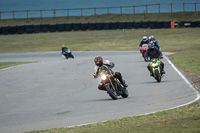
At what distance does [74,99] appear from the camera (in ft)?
44.0

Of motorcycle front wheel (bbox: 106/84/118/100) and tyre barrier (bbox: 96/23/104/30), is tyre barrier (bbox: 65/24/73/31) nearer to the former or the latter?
tyre barrier (bbox: 96/23/104/30)

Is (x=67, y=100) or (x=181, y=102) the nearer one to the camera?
(x=181, y=102)

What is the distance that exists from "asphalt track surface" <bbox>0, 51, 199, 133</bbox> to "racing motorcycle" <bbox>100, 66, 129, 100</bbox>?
239 millimetres

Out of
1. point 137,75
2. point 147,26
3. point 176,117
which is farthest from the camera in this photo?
point 147,26

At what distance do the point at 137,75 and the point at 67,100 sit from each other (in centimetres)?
693

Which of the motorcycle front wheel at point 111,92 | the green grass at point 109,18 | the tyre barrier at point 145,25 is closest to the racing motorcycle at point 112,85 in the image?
the motorcycle front wheel at point 111,92

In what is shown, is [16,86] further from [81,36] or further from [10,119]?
[81,36]

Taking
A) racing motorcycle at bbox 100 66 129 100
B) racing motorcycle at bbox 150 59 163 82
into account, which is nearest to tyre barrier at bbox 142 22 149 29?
racing motorcycle at bbox 150 59 163 82

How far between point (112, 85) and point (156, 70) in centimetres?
416

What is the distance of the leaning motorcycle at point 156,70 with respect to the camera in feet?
55.3

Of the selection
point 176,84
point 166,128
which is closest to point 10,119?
point 166,128

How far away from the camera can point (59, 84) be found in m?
17.8

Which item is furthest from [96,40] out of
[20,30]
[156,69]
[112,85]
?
[112,85]

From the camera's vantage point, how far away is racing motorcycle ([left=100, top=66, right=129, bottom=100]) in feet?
42.3
